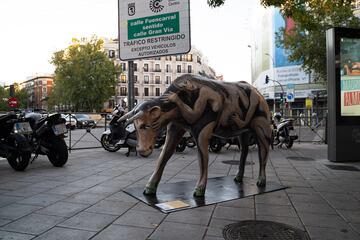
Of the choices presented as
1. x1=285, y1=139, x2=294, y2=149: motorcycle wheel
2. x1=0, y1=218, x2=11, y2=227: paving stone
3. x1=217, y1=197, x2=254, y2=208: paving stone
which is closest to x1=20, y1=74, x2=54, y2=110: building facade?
x1=285, y1=139, x2=294, y2=149: motorcycle wheel

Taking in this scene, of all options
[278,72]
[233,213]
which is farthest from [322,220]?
[278,72]

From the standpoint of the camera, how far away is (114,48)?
87.4m

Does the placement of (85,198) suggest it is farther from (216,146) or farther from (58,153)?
(216,146)

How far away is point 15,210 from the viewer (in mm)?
4125

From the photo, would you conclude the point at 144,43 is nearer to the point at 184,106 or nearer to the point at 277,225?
the point at 184,106

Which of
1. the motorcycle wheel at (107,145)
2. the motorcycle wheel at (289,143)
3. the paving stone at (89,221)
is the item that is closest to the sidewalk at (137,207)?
the paving stone at (89,221)

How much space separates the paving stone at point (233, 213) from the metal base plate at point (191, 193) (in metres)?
0.28

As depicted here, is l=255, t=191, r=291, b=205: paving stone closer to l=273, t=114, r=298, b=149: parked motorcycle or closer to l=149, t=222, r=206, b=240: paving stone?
l=149, t=222, r=206, b=240: paving stone

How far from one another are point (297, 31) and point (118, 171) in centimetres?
2237

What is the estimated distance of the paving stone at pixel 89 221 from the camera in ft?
11.8

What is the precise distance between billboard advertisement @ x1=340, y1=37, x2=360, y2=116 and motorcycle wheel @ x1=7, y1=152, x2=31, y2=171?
25.2 ft

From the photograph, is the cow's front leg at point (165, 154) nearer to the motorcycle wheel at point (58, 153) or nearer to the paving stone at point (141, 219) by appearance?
the paving stone at point (141, 219)

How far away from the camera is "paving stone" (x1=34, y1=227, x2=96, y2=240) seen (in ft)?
10.7

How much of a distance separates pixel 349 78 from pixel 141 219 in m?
7.49
